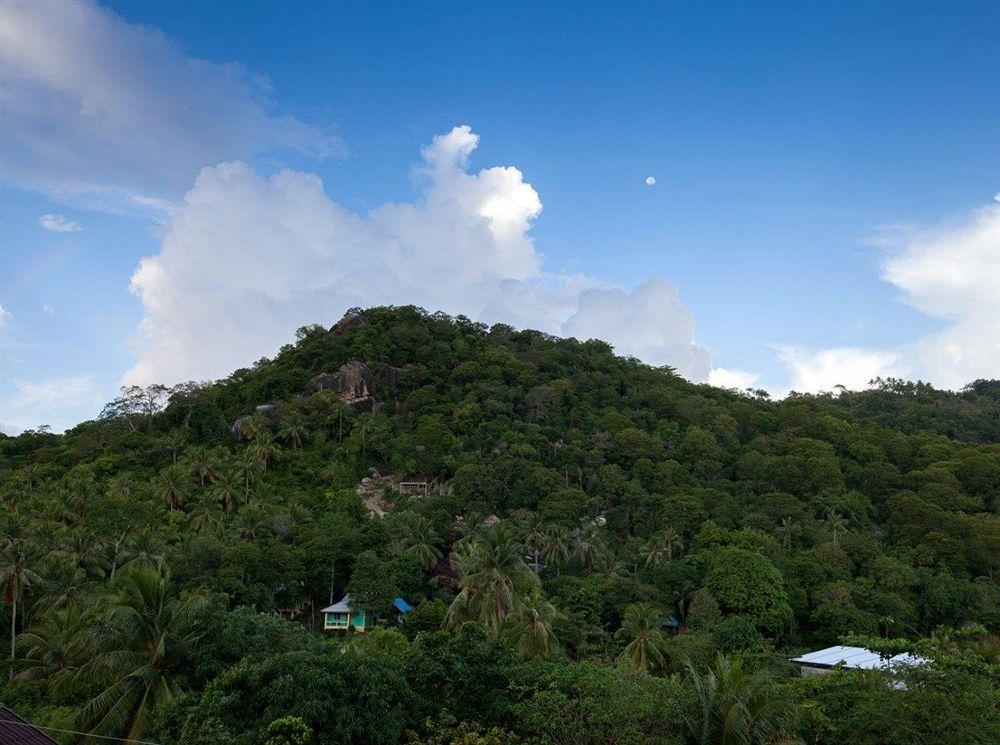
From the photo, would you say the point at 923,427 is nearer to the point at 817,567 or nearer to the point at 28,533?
the point at 817,567

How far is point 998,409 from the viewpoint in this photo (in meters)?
81.1

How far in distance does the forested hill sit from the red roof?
224cm

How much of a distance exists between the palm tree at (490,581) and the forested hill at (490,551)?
0.12 meters

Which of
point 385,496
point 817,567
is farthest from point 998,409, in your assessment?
point 385,496

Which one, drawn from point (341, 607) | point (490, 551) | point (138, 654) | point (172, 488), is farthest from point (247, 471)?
point (138, 654)

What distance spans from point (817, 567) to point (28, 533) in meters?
43.8

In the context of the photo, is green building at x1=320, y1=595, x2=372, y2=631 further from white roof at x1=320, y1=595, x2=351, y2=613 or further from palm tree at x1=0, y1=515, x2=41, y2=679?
palm tree at x1=0, y1=515, x2=41, y2=679

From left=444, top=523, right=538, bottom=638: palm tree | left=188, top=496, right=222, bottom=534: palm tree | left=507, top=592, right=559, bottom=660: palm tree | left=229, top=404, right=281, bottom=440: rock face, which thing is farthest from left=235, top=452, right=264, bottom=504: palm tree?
left=507, top=592, right=559, bottom=660: palm tree

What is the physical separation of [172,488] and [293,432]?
520 inches

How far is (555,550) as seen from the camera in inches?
1845

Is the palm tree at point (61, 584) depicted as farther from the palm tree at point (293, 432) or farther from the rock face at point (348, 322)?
the rock face at point (348, 322)

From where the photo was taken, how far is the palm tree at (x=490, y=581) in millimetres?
26453

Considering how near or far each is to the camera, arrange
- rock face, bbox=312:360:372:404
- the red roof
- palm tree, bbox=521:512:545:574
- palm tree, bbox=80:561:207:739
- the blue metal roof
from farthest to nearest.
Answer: rock face, bbox=312:360:372:404
palm tree, bbox=521:512:545:574
the blue metal roof
palm tree, bbox=80:561:207:739
the red roof

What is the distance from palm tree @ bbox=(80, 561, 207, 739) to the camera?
55.8 feet
